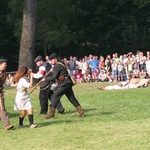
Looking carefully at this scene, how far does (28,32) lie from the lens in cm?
2847

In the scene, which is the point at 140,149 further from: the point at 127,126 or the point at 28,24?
the point at 28,24

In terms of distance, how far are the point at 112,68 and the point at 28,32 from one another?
16.2 ft

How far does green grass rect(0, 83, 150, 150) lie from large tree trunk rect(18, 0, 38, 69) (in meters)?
10.9

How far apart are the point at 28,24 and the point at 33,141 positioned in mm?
18289

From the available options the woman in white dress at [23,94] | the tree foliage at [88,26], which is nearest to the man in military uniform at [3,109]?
the woman in white dress at [23,94]

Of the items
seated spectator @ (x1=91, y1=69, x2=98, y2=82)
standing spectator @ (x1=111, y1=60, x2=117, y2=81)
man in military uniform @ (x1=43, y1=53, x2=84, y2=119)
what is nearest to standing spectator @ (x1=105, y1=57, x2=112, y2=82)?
standing spectator @ (x1=111, y1=60, x2=117, y2=81)

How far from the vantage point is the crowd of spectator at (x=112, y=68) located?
2677 centimetres

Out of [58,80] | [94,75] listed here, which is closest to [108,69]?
[94,75]

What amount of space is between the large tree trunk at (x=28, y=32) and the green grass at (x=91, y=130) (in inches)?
428

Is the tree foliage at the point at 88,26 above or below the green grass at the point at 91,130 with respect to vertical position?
above

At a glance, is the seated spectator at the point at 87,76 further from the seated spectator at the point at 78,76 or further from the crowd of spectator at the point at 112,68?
the seated spectator at the point at 78,76

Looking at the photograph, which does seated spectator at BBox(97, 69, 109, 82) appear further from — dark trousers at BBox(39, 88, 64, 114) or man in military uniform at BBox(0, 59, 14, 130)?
man in military uniform at BBox(0, 59, 14, 130)

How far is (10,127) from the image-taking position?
1252cm

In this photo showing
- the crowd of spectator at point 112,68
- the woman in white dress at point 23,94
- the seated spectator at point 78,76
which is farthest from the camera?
the seated spectator at point 78,76
